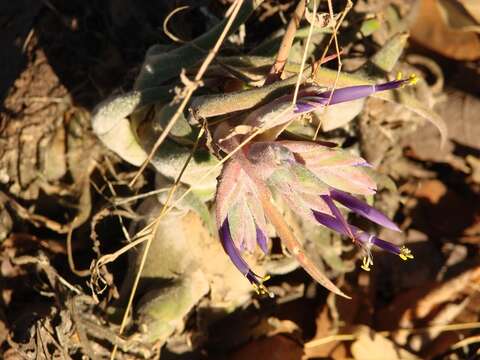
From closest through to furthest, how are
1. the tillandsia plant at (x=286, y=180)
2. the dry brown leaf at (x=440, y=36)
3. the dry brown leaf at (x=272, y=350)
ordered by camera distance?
the tillandsia plant at (x=286, y=180) < the dry brown leaf at (x=272, y=350) < the dry brown leaf at (x=440, y=36)

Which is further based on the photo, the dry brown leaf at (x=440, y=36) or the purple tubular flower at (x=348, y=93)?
the dry brown leaf at (x=440, y=36)

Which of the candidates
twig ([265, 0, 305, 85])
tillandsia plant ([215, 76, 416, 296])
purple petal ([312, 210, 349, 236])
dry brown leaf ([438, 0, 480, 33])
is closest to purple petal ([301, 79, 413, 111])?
tillandsia plant ([215, 76, 416, 296])

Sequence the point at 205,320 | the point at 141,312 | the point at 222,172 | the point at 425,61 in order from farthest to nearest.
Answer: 1. the point at 425,61
2. the point at 205,320
3. the point at 141,312
4. the point at 222,172

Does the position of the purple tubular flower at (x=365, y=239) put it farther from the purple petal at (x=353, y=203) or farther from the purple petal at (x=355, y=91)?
the purple petal at (x=355, y=91)

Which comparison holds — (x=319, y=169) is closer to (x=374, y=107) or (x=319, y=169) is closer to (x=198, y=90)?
(x=198, y=90)

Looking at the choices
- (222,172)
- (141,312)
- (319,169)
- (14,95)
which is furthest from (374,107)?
(14,95)

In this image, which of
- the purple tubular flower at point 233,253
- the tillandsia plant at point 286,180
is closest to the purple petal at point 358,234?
the tillandsia plant at point 286,180

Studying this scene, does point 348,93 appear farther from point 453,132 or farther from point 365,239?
point 453,132

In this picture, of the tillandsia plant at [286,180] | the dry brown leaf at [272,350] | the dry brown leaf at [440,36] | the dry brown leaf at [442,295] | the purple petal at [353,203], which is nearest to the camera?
the tillandsia plant at [286,180]
